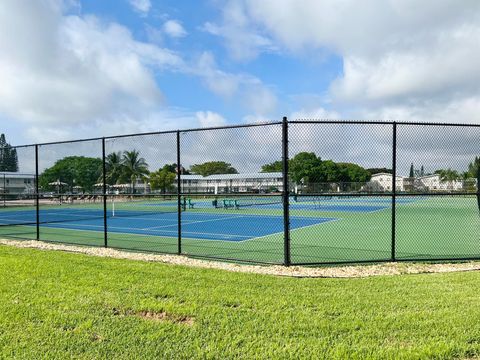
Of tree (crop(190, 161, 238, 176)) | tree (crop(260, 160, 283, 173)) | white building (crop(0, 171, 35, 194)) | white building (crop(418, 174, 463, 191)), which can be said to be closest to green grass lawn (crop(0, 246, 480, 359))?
tree (crop(260, 160, 283, 173))

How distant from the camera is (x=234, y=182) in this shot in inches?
498

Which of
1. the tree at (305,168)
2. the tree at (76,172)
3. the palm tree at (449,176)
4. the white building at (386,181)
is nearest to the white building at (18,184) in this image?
the tree at (76,172)

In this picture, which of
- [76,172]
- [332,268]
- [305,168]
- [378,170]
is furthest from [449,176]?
[76,172]

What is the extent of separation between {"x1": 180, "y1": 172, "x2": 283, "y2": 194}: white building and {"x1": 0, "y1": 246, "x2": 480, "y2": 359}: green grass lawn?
494 cm

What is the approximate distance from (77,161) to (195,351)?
12.3m

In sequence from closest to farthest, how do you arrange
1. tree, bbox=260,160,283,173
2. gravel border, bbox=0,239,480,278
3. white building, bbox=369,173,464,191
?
1. gravel border, bbox=0,239,480,278
2. tree, bbox=260,160,283,173
3. white building, bbox=369,173,464,191

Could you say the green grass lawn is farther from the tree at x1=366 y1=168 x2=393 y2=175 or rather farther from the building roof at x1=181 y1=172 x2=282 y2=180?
the building roof at x1=181 y1=172 x2=282 y2=180

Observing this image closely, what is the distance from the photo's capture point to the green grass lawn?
394 centimetres

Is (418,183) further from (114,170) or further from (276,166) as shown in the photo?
(114,170)

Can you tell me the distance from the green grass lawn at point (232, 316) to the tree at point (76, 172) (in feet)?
23.5

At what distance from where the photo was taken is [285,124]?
830cm

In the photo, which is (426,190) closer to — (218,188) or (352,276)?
(352,276)

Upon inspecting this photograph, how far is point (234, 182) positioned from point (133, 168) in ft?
Result: 10.9

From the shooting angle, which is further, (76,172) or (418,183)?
(76,172)
